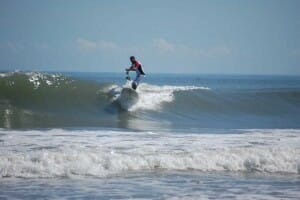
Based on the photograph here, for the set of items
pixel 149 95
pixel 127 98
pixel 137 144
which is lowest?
pixel 137 144

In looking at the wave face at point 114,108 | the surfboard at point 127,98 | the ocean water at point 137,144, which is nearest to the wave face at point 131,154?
the ocean water at point 137,144

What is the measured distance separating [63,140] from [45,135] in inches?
41.0

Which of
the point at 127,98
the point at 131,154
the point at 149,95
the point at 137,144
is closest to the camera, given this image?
the point at 131,154

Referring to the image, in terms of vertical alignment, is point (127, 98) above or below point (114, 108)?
above

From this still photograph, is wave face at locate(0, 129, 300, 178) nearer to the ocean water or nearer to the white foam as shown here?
the ocean water

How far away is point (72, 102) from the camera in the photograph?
19.7 metres

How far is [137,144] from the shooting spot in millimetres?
12820

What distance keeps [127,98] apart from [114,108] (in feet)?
2.76

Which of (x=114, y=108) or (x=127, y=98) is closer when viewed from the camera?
(x=114, y=108)

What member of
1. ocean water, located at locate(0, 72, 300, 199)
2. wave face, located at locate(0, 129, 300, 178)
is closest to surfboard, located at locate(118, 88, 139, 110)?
ocean water, located at locate(0, 72, 300, 199)

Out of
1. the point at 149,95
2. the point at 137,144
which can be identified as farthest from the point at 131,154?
the point at 149,95

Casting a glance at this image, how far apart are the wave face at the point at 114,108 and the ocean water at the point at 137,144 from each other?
4 cm

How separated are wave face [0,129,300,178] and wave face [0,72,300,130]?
8.76ft

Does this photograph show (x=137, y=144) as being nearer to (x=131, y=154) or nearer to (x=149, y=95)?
(x=131, y=154)
